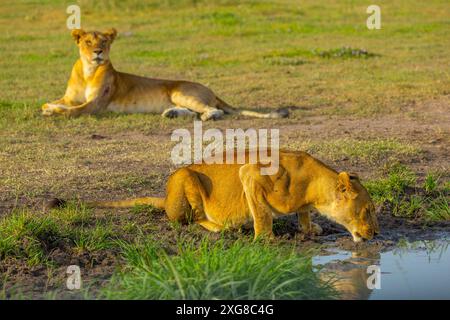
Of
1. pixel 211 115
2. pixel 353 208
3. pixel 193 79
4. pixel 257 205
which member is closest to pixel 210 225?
pixel 257 205

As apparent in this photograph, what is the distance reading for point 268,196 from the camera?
5.86 metres

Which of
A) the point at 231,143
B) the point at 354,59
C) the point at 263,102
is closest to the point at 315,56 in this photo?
the point at 354,59

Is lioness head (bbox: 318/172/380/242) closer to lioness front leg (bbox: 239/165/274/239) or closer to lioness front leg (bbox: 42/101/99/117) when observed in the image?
lioness front leg (bbox: 239/165/274/239)

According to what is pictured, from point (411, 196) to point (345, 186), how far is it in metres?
1.41

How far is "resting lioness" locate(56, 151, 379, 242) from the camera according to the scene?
5793 mm

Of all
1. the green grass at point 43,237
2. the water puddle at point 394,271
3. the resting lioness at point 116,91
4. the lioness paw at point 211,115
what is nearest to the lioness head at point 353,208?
the water puddle at point 394,271

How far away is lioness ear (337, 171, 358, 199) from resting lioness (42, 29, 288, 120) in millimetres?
5101

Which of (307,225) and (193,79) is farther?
(193,79)

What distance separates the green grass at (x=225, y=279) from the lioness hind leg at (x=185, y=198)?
120 centimetres

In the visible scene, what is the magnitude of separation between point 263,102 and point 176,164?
366cm

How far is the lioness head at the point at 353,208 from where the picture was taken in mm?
5734

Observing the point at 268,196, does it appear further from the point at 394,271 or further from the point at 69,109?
the point at 69,109

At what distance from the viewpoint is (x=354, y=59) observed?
48.9 ft

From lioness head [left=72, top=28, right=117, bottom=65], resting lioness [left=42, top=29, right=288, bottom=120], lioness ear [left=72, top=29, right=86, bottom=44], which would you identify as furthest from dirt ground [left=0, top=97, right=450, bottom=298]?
lioness ear [left=72, top=29, right=86, bottom=44]
